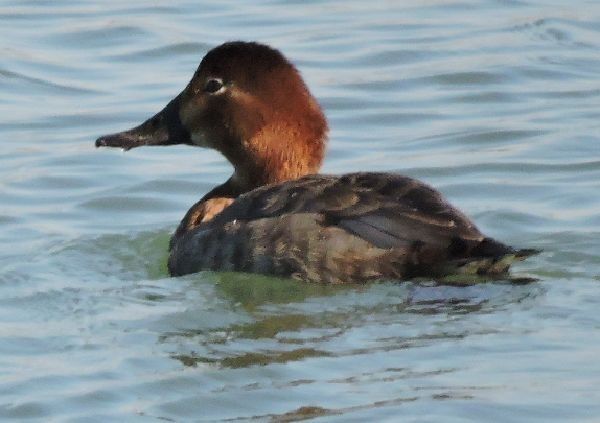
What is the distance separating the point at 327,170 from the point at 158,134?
1.72m

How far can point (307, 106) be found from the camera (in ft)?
27.4

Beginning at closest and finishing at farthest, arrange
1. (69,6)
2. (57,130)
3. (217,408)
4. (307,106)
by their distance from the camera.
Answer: (217,408) → (307,106) → (57,130) → (69,6)

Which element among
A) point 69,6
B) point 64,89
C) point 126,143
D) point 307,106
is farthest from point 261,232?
point 69,6

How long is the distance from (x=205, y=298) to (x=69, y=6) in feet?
22.8

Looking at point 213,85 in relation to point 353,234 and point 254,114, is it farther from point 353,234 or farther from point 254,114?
point 353,234

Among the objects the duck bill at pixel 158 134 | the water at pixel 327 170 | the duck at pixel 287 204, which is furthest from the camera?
the duck bill at pixel 158 134

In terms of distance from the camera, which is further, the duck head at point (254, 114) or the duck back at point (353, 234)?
the duck head at point (254, 114)

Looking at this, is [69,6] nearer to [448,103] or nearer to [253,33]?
[253,33]

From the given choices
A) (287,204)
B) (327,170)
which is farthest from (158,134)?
(327,170)

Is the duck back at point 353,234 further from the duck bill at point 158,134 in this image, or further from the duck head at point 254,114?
the duck bill at point 158,134

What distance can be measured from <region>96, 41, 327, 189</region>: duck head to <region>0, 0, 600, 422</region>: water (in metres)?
0.69

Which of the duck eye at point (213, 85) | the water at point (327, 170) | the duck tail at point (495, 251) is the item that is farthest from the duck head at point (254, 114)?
the duck tail at point (495, 251)

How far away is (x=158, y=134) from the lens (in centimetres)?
884

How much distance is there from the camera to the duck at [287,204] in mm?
7391
